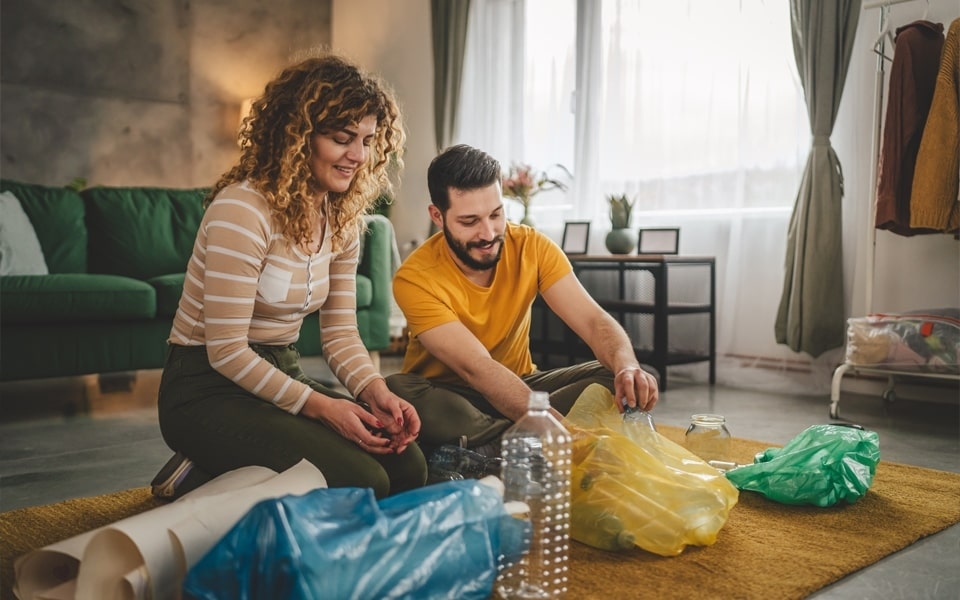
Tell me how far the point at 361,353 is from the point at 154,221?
103 inches

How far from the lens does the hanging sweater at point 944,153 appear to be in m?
2.97

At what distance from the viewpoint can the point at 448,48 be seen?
216 inches

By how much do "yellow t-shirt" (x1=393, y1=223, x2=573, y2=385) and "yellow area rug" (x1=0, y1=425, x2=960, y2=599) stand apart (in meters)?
0.65

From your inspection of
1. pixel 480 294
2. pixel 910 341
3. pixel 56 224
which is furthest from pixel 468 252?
pixel 56 224

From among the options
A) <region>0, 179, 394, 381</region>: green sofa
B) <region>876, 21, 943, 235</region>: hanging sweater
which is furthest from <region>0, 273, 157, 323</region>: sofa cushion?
<region>876, 21, 943, 235</region>: hanging sweater

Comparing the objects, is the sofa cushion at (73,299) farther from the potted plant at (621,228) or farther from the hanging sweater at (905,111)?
the hanging sweater at (905,111)

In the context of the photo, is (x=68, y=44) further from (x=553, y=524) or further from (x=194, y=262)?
(x=553, y=524)

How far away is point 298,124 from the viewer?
1640mm

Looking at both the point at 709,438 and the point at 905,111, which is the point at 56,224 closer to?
the point at 709,438

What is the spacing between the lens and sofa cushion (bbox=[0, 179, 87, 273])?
3807 millimetres

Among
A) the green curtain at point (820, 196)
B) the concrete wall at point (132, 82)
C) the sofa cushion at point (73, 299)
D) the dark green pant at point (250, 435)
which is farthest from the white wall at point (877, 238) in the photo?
the concrete wall at point (132, 82)

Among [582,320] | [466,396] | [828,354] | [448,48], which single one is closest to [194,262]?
[466,396]

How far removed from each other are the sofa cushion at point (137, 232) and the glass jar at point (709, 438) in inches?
109

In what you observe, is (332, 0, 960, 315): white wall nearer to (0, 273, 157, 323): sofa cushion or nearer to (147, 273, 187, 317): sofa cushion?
(147, 273, 187, 317): sofa cushion
